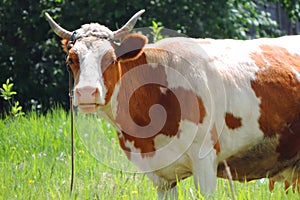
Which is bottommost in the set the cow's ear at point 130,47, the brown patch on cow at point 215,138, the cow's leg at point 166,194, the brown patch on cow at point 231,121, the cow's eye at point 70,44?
the cow's leg at point 166,194

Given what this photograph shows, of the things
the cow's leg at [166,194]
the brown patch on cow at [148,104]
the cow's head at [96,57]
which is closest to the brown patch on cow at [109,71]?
the cow's head at [96,57]

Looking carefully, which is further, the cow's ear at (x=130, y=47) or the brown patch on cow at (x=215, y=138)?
the cow's ear at (x=130, y=47)

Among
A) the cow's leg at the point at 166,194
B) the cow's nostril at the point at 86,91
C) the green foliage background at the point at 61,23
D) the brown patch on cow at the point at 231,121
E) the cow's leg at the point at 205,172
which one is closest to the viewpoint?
the cow's nostril at the point at 86,91

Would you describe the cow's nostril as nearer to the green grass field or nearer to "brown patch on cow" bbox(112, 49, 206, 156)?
"brown patch on cow" bbox(112, 49, 206, 156)

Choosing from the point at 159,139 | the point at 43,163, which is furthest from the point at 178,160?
the point at 43,163

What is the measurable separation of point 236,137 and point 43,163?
1.77 metres

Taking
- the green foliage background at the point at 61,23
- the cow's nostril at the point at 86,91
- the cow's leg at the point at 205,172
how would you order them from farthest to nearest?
1. the green foliage background at the point at 61,23
2. the cow's leg at the point at 205,172
3. the cow's nostril at the point at 86,91

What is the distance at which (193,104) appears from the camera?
15.7 ft

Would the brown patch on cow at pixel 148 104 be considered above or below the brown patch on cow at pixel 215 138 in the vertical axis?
above

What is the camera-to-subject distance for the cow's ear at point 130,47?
4895 mm

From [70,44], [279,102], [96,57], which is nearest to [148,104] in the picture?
[96,57]

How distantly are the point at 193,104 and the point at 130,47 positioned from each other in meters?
Result: 0.57

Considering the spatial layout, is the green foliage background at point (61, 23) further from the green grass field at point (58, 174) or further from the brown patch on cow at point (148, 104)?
the brown patch on cow at point (148, 104)

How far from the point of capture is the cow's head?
4547 mm
